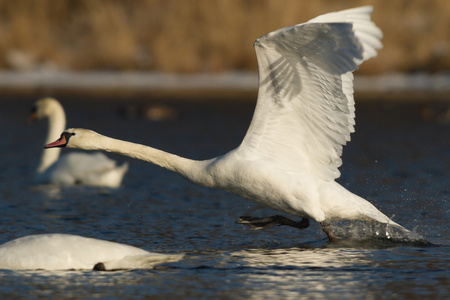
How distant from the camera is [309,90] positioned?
794 centimetres

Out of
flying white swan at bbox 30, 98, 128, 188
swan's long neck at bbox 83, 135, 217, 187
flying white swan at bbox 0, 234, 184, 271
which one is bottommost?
flying white swan at bbox 0, 234, 184, 271

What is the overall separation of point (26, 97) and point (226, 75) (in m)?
5.19

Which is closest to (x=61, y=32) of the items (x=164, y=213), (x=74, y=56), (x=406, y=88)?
(x=74, y=56)

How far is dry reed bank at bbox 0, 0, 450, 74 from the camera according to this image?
928 inches

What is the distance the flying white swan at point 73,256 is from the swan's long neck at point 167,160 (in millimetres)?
1141

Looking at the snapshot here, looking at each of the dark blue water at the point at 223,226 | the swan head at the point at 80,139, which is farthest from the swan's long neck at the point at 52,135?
the swan head at the point at 80,139

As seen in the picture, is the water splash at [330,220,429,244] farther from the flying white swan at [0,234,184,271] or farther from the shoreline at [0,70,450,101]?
the shoreline at [0,70,450,101]

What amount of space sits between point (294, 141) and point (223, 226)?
4.23 feet

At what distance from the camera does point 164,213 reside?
991cm

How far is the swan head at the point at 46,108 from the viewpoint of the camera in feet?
44.3

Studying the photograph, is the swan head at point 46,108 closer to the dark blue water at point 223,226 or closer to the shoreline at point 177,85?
the dark blue water at point 223,226

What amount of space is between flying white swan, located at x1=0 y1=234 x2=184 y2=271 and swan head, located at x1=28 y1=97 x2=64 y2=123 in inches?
254

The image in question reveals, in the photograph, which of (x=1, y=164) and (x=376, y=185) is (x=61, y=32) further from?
(x=376, y=185)

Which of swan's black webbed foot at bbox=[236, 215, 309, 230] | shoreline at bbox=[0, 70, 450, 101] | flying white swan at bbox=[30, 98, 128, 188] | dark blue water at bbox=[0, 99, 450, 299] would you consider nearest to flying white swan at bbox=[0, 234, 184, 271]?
dark blue water at bbox=[0, 99, 450, 299]
